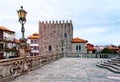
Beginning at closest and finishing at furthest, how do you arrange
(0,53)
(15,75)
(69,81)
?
(69,81)
(15,75)
(0,53)

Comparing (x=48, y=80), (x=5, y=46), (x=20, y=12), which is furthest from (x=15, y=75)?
(x=5, y=46)

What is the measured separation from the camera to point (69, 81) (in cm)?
721

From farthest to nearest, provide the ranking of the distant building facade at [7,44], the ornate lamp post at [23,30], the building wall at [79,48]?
1. the building wall at [79,48]
2. the distant building facade at [7,44]
3. the ornate lamp post at [23,30]

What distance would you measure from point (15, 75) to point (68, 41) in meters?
43.4

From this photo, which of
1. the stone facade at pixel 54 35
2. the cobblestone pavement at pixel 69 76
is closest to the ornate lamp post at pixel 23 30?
the cobblestone pavement at pixel 69 76

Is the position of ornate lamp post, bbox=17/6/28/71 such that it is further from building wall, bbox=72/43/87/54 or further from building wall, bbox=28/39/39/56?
building wall, bbox=28/39/39/56

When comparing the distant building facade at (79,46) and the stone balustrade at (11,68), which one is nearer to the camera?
the stone balustrade at (11,68)

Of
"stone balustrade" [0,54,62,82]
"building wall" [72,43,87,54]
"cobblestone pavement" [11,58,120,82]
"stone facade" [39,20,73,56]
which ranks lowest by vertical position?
"cobblestone pavement" [11,58,120,82]

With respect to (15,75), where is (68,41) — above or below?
above

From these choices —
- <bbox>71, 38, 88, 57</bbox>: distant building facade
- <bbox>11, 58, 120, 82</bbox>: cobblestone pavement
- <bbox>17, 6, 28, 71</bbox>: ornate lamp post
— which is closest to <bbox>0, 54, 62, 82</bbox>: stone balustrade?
<bbox>17, 6, 28, 71</bbox>: ornate lamp post

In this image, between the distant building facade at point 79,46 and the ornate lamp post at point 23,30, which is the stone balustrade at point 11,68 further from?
the distant building facade at point 79,46

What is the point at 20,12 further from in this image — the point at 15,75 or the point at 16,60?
the point at 15,75

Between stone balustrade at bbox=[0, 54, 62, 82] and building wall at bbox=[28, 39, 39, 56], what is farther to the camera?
building wall at bbox=[28, 39, 39, 56]

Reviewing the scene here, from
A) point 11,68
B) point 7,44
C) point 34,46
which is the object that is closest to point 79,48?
point 34,46
